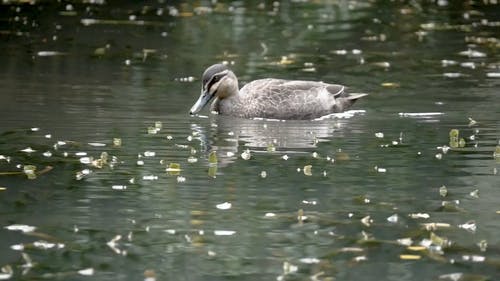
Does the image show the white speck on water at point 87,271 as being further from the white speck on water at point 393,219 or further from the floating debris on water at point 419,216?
the floating debris on water at point 419,216

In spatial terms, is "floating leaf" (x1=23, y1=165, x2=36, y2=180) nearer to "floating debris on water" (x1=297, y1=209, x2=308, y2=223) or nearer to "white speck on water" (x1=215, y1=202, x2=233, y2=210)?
"white speck on water" (x1=215, y1=202, x2=233, y2=210)

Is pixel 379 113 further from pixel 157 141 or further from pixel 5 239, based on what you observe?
pixel 5 239

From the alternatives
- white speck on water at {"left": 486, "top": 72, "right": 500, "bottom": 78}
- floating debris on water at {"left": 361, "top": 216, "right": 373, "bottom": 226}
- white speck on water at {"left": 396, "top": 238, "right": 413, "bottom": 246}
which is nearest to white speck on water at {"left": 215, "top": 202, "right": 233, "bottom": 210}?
floating debris on water at {"left": 361, "top": 216, "right": 373, "bottom": 226}

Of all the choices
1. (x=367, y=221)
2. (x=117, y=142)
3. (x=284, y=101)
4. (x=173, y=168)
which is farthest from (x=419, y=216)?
(x=284, y=101)

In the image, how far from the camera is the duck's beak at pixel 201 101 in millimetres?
15599

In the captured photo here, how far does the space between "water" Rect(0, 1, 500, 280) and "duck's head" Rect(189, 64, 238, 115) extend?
246mm

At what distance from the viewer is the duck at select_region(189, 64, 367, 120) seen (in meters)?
15.8

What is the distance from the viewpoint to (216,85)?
52.2 ft

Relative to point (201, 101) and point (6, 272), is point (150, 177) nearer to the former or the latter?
point (6, 272)

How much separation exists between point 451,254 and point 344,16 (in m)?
15.6

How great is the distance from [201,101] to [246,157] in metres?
2.75

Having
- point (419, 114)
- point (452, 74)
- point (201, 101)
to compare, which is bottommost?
point (419, 114)

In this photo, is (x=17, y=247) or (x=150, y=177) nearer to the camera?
(x=17, y=247)

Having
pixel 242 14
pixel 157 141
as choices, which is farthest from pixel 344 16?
pixel 157 141
